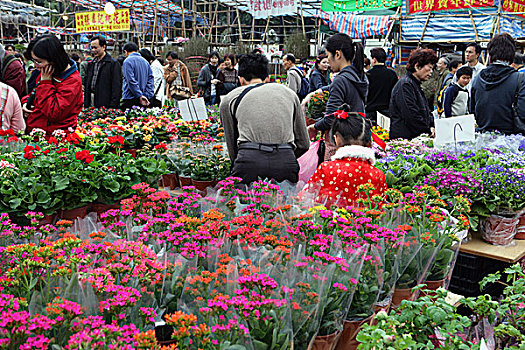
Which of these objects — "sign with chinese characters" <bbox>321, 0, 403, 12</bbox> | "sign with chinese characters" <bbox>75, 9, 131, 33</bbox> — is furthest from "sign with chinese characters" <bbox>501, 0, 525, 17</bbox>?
"sign with chinese characters" <bbox>75, 9, 131, 33</bbox>

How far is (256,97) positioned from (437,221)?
1.55 meters

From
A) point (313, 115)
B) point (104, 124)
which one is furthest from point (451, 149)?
point (104, 124)

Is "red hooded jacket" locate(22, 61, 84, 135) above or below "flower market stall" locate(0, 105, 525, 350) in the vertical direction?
above

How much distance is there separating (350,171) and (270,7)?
1214 cm

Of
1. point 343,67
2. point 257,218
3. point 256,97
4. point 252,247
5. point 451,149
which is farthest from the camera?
point 343,67

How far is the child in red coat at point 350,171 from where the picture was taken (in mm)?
2598

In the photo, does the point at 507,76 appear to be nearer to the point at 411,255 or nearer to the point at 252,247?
the point at 411,255

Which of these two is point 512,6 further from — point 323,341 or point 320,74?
point 323,341

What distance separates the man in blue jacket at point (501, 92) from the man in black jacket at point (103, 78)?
4.49m

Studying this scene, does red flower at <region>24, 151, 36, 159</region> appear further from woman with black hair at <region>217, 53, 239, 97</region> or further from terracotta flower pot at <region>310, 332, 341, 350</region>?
woman with black hair at <region>217, 53, 239, 97</region>

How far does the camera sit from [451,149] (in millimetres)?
3508

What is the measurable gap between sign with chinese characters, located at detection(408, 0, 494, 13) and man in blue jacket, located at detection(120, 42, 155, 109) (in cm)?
678

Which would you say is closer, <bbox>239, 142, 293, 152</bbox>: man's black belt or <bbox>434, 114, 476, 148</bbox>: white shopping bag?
<bbox>239, 142, 293, 152</bbox>: man's black belt

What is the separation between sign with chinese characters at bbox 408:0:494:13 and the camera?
9.57 metres
